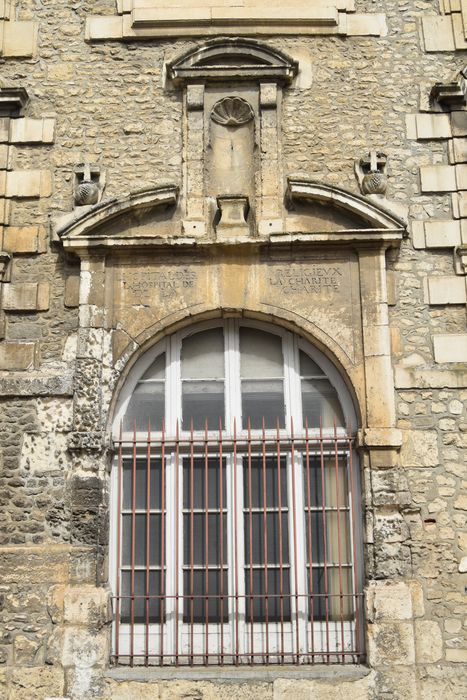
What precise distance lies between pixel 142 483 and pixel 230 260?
1.76m

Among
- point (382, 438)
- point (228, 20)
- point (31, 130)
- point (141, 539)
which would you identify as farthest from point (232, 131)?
point (141, 539)

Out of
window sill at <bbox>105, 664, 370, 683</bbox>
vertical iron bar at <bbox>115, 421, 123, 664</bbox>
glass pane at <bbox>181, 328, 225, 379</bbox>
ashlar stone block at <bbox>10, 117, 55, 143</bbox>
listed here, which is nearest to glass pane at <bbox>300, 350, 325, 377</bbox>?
glass pane at <bbox>181, 328, 225, 379</bbox>

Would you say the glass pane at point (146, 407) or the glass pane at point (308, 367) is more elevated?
the glass pane at point (308, 367)

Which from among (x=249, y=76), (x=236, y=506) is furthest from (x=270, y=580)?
(x=249, y=76)

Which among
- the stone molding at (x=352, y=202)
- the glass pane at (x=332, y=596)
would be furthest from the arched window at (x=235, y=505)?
the stone molding at (x=352, y=202)

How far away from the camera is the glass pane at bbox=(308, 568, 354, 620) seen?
562 cm

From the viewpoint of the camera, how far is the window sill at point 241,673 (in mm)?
5340

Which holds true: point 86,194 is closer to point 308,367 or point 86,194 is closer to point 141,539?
point 308,367

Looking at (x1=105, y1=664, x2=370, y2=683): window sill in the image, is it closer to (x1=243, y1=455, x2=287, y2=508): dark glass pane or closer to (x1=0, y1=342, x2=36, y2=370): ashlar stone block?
(x1=243, y1=455, x2=287, y2=508): dark glass pane

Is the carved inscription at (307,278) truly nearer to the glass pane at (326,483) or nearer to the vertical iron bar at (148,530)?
the glass pane at (326,483)

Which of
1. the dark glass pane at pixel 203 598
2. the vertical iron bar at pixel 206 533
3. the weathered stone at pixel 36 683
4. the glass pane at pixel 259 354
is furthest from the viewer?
the glass pane at pixel 259 354

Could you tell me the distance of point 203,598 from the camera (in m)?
5.63

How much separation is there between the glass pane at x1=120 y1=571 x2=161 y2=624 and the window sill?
34 centimetres

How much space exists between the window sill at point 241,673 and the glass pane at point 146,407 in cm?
167
